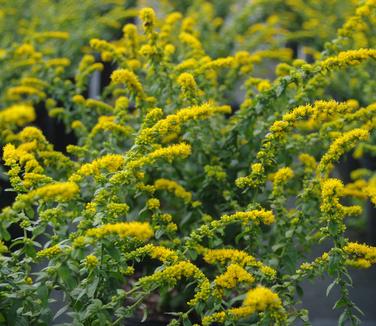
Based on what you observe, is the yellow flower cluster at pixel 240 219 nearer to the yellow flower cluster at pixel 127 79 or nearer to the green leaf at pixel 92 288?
the green leaf at pixel 92 288

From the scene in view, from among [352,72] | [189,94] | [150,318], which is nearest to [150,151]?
[189,94]

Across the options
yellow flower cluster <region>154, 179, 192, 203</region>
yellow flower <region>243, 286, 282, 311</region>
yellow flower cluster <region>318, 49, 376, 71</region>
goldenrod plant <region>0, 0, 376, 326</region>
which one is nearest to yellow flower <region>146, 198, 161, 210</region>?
goldenrod plant <region>0, 0, 376, 326</region>

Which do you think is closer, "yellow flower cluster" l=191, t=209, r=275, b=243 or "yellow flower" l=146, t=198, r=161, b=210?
"yellow flower cluster" l=191, t=209, r=275, b=243

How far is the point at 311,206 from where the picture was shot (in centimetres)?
219

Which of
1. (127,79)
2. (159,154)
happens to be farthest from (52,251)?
(127,79)

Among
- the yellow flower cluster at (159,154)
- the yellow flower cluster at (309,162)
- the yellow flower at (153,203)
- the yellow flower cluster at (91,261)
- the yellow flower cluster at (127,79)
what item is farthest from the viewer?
the yellow flower cluster at (309,162)

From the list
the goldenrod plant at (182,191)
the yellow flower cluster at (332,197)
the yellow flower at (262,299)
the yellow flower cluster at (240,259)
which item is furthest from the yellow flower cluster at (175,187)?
the yellow flower at (262,299)

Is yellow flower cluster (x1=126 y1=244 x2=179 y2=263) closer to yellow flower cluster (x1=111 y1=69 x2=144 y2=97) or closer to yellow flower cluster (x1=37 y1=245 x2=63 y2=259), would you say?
yellow flower cluster (x1=37 y1=245 x2=63 y2=259)

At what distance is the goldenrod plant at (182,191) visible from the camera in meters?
1.68

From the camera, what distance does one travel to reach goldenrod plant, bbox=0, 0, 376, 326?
1678 millimetres

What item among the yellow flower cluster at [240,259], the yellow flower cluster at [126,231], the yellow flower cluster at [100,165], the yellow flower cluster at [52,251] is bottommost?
the yellow flower cluster at [240,259]

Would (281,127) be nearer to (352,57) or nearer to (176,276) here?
(352,57)

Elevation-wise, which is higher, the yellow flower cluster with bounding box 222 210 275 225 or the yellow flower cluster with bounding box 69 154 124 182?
the yellow flower cluster with bounding box 69 154 124 182

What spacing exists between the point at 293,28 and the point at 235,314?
173 inches
